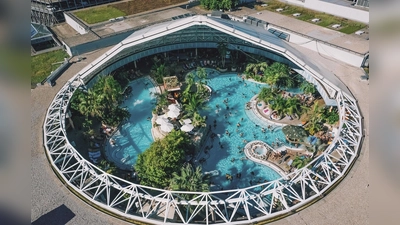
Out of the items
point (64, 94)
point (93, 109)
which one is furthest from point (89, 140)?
point (64, 94)

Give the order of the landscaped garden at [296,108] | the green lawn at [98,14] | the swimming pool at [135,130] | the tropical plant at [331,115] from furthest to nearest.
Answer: the green lawn at [98,14] → the tropical plant at [331,115] → the landscaped garden at [296,108] → the swimming pool at [135,130]

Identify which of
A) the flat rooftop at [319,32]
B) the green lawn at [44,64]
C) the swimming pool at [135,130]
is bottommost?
the swimming pool at [135,130]

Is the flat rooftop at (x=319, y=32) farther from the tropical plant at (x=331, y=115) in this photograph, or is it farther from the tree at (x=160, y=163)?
the tree at (x=160, y=163)

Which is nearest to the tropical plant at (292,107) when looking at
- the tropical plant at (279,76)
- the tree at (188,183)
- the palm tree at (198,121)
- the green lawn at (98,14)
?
the tropical plant at (279,76)

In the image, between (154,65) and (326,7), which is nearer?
(154,65)
